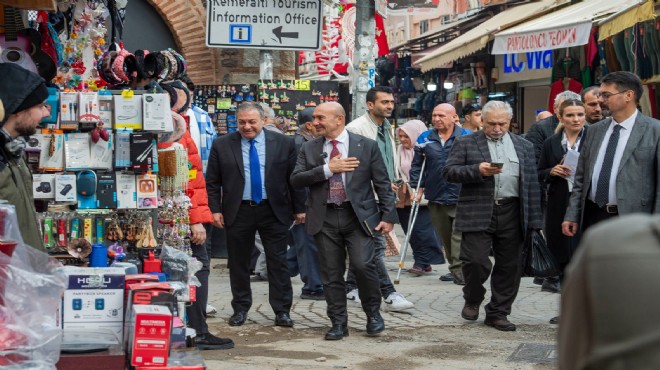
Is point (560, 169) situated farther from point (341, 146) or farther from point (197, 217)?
point (197, 217)

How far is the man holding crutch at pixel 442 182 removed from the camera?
41.2 ft

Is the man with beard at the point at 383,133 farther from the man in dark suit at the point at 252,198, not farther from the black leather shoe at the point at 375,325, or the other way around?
the black leather shoe at the point at 375,325

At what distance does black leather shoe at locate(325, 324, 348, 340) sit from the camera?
893 centimetres

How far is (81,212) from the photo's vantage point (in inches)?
279

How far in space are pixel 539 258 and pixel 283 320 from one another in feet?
7.20

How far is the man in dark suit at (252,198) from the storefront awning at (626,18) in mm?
4479

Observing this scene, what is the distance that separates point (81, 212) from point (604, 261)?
562 centimetres

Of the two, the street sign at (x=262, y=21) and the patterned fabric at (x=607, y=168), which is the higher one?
the street sign at (x=262, y=21)

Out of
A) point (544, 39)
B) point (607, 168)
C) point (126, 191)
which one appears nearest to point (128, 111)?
point (126, 191)

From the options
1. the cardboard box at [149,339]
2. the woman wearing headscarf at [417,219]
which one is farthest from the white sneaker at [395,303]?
the cardboard box at [149,339]

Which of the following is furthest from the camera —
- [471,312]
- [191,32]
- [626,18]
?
[191,32]

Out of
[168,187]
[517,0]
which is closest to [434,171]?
[168,187]

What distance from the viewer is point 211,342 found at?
859cm

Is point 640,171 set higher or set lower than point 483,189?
higher
